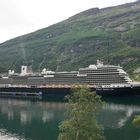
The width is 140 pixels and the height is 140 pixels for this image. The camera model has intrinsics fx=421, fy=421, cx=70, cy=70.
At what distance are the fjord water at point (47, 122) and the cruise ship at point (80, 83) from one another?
35.3m

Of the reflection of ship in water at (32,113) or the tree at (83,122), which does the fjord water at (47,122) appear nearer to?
the reflection of ship in water at (32,113)

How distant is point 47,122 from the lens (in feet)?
314

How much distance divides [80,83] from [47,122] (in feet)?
271

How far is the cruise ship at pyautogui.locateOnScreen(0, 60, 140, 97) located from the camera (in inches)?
6427

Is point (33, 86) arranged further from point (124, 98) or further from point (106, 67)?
point (124, 98)

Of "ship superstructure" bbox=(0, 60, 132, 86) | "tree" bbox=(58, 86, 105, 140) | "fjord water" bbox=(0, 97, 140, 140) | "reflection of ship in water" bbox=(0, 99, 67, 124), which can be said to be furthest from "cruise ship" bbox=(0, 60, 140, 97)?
"tree" bbox=(58, 86, 105, 140)

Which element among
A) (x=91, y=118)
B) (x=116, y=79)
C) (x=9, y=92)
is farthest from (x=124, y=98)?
(x=91, y=118)

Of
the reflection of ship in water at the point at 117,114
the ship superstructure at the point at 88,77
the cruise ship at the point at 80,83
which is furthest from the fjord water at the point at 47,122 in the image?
the ship superstructure at the point at 88,77

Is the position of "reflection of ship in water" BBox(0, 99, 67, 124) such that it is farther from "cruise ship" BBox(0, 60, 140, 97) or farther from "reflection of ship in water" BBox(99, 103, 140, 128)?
"cruise ship" BBox(0, 60, 140, 97)

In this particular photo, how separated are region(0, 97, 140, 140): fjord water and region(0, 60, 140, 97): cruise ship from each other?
35326mm

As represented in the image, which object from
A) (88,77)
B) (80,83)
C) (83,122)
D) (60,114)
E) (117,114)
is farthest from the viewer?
(88,77)

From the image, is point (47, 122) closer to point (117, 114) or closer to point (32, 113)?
point (32, 113)

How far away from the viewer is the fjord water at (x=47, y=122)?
76119mm

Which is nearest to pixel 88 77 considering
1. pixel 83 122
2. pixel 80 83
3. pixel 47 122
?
pixel 80 83
